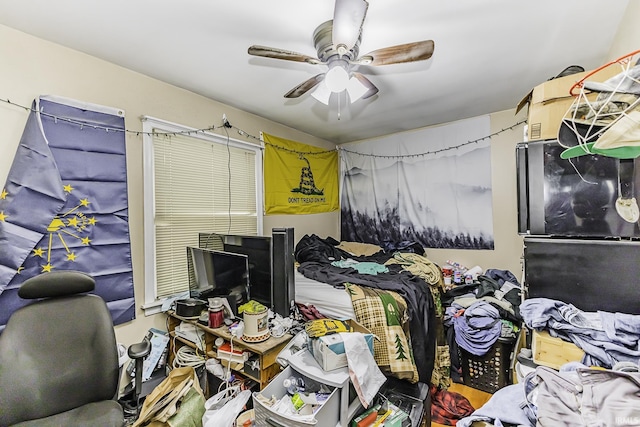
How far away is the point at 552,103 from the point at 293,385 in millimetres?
2083

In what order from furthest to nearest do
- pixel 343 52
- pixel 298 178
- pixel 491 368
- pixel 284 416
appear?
pixel 298 178 < pixel 491 368 < pixel 343 52 < pixel 284 416

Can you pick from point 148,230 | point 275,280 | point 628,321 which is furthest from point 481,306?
point 148,230

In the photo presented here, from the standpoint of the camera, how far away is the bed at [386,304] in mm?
1924

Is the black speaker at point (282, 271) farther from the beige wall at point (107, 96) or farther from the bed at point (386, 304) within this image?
the beige wall at point (107, 96)

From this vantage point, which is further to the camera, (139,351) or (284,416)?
(139,351)

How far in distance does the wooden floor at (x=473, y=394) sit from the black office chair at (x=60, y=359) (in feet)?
8.17

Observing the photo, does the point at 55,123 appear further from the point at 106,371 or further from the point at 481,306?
the point at 481,306

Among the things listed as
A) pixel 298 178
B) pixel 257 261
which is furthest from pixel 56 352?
pixel 298 178

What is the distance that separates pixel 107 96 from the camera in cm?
210

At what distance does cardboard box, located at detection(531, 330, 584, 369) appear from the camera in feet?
3.67

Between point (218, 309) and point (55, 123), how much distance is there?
169 cm

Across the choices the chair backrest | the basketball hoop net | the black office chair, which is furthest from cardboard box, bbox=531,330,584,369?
the chair backrest

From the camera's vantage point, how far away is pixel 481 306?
8.01 ft

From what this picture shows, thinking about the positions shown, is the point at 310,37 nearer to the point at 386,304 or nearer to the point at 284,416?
the point at 386,304
